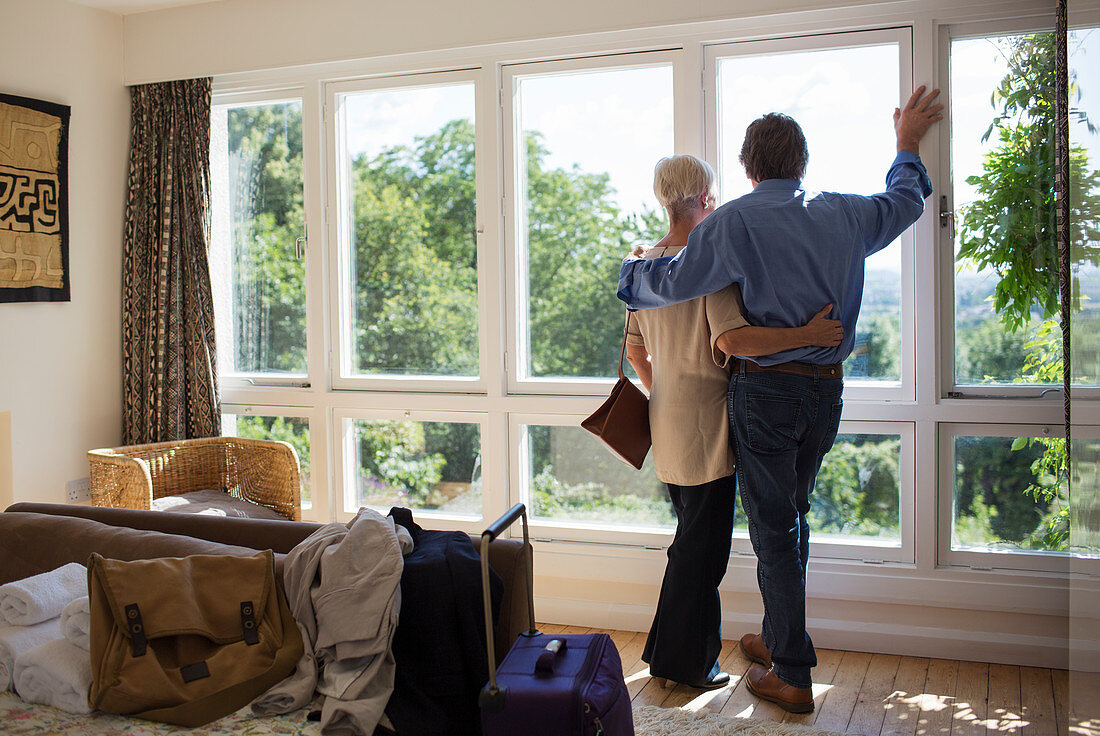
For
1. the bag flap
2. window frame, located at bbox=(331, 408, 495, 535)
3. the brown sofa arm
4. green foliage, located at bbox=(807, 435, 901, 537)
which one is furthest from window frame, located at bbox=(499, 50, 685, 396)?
the bag flap

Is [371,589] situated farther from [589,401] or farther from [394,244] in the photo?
[394,244]

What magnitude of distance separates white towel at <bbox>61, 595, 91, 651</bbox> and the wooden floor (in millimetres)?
1584

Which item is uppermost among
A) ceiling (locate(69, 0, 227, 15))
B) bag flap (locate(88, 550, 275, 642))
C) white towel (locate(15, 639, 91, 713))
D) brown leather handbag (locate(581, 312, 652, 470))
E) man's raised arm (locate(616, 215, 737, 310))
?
ceiling (locate(69, 0, 227, 15))

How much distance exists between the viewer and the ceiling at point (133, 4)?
376cm

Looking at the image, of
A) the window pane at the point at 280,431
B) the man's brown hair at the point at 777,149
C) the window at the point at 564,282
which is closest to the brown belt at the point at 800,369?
the man's brown hair at the point at 777,149

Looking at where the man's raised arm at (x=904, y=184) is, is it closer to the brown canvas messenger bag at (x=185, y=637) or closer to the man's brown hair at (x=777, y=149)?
the man's brown hair at (x=777, y=149)

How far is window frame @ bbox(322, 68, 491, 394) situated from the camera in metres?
3.54

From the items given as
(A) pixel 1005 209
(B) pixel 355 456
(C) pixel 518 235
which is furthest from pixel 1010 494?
(B) pixel 355 456

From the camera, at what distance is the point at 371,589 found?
179 cm

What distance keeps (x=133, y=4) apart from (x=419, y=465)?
238 centimetres

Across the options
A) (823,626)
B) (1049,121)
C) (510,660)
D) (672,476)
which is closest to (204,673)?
(510,660)

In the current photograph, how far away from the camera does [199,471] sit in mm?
3709

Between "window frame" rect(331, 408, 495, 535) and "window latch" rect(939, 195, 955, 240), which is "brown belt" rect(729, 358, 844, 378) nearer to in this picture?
"window latch" rect(939, 195, 955, 240)

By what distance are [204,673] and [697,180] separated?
1.88 metres
